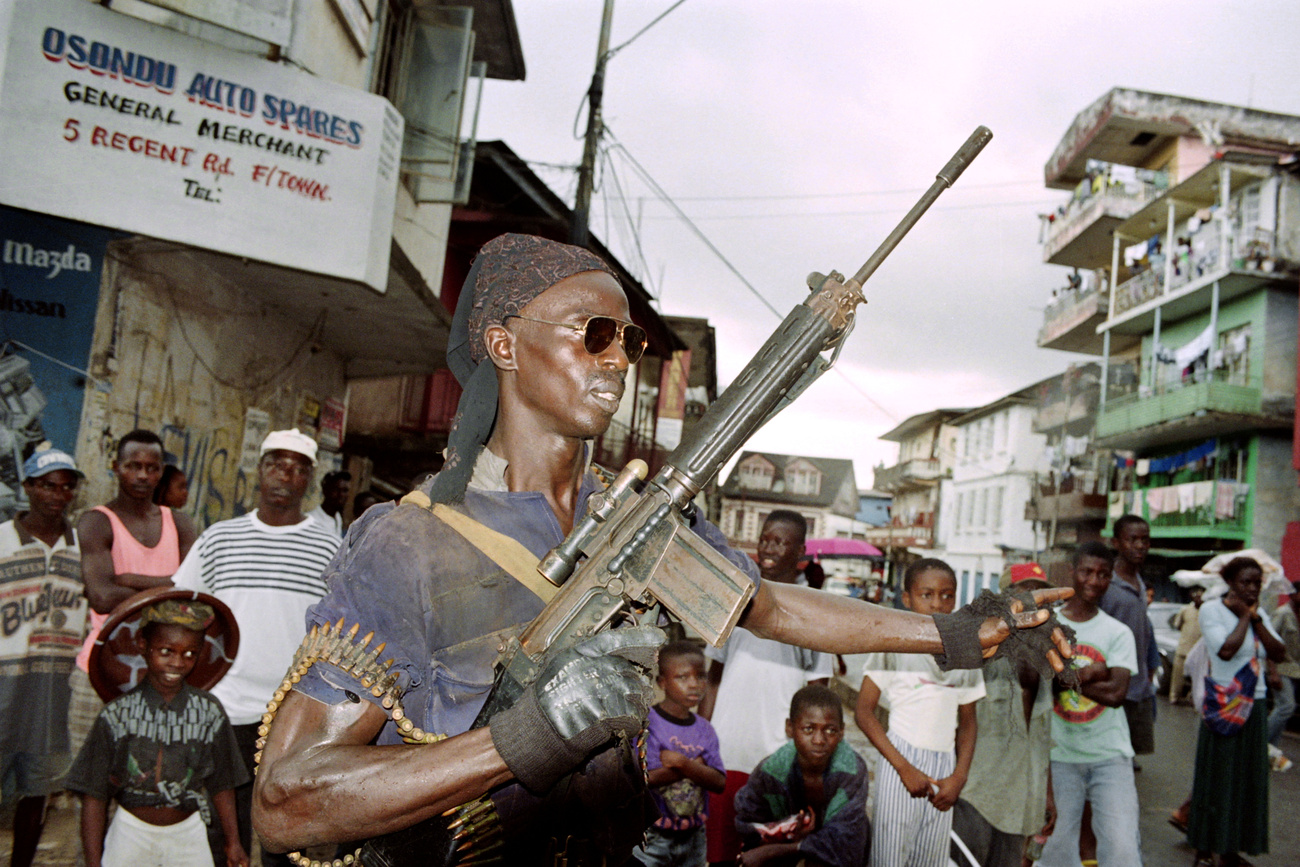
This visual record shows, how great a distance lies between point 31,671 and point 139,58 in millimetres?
3859

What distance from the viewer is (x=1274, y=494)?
2219 centimetres

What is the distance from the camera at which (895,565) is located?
57.9m

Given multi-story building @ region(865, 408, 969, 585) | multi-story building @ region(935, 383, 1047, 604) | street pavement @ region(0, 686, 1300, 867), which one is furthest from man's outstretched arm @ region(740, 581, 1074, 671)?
multi-story building @ region(865, 408, 969, 585)

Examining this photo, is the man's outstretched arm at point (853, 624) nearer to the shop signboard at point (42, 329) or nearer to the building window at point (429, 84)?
the shop signboard at point (42, 329)

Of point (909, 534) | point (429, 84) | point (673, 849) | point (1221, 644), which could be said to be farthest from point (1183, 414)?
point (909, 534)

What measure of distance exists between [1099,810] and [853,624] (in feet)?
11.8

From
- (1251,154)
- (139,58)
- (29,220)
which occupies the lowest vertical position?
(29,220)

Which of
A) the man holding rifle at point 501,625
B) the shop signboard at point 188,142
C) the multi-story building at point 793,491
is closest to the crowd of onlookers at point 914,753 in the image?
the man holding rifle at point 501,625

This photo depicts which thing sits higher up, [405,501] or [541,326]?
[541,326]

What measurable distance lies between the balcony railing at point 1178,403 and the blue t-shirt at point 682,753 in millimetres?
22748

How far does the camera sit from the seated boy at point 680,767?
13.8 ft

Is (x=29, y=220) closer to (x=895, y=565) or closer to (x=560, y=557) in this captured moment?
(x=560, y=557)

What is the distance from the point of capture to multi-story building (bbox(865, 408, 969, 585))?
169ft

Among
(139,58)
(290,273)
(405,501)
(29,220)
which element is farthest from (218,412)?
(405,501)
